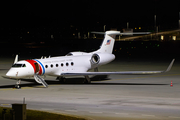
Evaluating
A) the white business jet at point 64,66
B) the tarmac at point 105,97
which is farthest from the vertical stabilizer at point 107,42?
the tarmac at point 105,97

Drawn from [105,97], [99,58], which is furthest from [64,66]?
[105,97]

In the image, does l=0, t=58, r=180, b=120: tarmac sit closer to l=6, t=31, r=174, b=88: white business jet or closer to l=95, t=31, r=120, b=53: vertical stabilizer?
l=6, t=31, r=174, b=88: white business jet

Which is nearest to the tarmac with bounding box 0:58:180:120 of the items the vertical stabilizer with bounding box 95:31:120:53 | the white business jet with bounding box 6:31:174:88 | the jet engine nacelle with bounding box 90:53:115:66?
the white business jet with bounding box 6:31:174:88

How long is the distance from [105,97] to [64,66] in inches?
348

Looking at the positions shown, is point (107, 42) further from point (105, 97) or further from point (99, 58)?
point (105, 97)

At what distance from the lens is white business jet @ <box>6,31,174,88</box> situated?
31.1m

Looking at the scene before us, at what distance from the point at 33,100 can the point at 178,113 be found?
9.72 meters

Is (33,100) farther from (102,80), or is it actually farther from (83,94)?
(102,80)

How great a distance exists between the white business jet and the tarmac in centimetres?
104

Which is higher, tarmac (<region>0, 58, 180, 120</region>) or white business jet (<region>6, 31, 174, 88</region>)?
white business jet (<region>6, 31, 174, 88</region>)

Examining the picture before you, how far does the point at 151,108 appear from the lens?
71.1 feet

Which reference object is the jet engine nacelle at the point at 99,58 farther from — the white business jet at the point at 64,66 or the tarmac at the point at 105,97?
the tarmac at the point at 105,97

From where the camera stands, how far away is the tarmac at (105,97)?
20.5m

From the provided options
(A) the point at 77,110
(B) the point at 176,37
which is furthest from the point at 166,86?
(B) the point at 176,37
